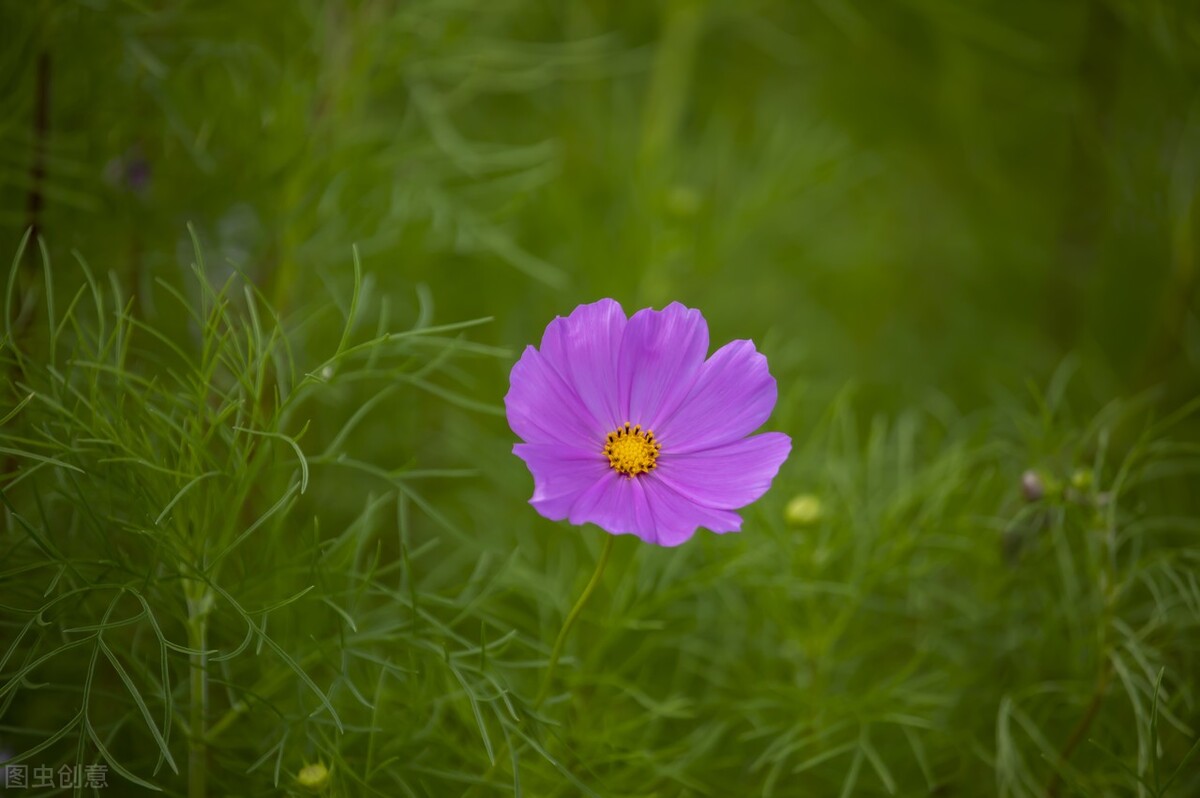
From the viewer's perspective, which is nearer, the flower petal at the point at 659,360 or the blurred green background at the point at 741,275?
the flower petal at the point at 659,360

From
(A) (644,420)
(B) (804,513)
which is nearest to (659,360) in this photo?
(A) (644,420)

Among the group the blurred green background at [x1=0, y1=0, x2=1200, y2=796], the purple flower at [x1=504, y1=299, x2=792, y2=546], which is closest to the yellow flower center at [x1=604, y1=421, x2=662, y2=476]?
the purple flower at [x1=504, y1=299, x2=792, y2=546]

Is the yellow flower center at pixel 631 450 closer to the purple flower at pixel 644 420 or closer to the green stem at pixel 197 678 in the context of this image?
the purple flower at pixel 644 420

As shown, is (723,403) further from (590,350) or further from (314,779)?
(314,779)

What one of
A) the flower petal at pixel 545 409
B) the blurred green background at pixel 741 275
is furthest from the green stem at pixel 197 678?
the flower petal at pixel 545 409

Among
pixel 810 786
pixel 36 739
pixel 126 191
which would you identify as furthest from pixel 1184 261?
pixel 36 739

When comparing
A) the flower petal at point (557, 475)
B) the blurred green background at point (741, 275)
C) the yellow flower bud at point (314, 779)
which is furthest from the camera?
the blurred green background at point (741, 275)
